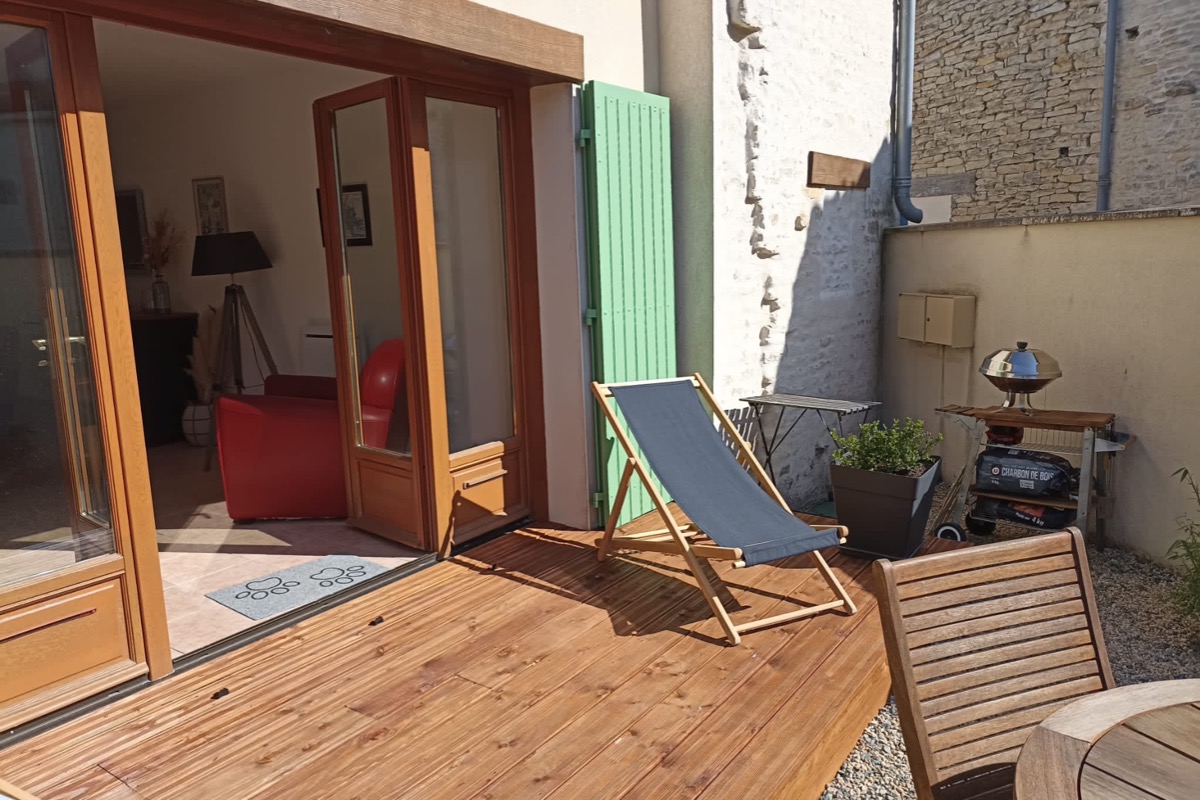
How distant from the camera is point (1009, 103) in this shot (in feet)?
30.1

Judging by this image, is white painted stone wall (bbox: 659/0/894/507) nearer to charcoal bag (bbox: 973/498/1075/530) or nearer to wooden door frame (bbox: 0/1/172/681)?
charcoal bag (bbox: 973/498/1075/530)

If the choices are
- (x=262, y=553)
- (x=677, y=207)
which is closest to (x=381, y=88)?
(x=677, y=207)

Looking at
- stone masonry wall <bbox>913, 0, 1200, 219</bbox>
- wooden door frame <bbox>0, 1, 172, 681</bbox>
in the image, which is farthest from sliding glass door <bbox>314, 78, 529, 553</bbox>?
stone masonry wall <bbox>913, 0, 1200, 219</bbox>

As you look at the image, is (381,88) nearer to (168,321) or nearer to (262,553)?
(262,553)

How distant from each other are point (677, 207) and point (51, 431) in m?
3.18

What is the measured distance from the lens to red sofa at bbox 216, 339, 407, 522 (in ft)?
14.7

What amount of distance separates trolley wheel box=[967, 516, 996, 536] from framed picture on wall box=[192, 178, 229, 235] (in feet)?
18.9

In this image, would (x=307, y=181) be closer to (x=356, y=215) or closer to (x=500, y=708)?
(x=356, y=215)

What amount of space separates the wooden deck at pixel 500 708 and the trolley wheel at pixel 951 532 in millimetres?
1252

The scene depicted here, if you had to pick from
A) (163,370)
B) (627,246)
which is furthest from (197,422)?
(627,246)

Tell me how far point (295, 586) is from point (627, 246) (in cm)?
227

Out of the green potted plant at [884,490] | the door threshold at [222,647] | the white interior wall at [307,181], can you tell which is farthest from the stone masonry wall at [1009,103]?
the door threshold at [222,647]

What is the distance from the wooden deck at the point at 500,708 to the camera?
2383 mm

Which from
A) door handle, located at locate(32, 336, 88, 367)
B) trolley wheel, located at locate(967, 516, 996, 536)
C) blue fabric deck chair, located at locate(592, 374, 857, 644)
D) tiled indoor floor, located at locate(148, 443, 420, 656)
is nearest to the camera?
door handle, located at locate(32, 336, 88, 367)
